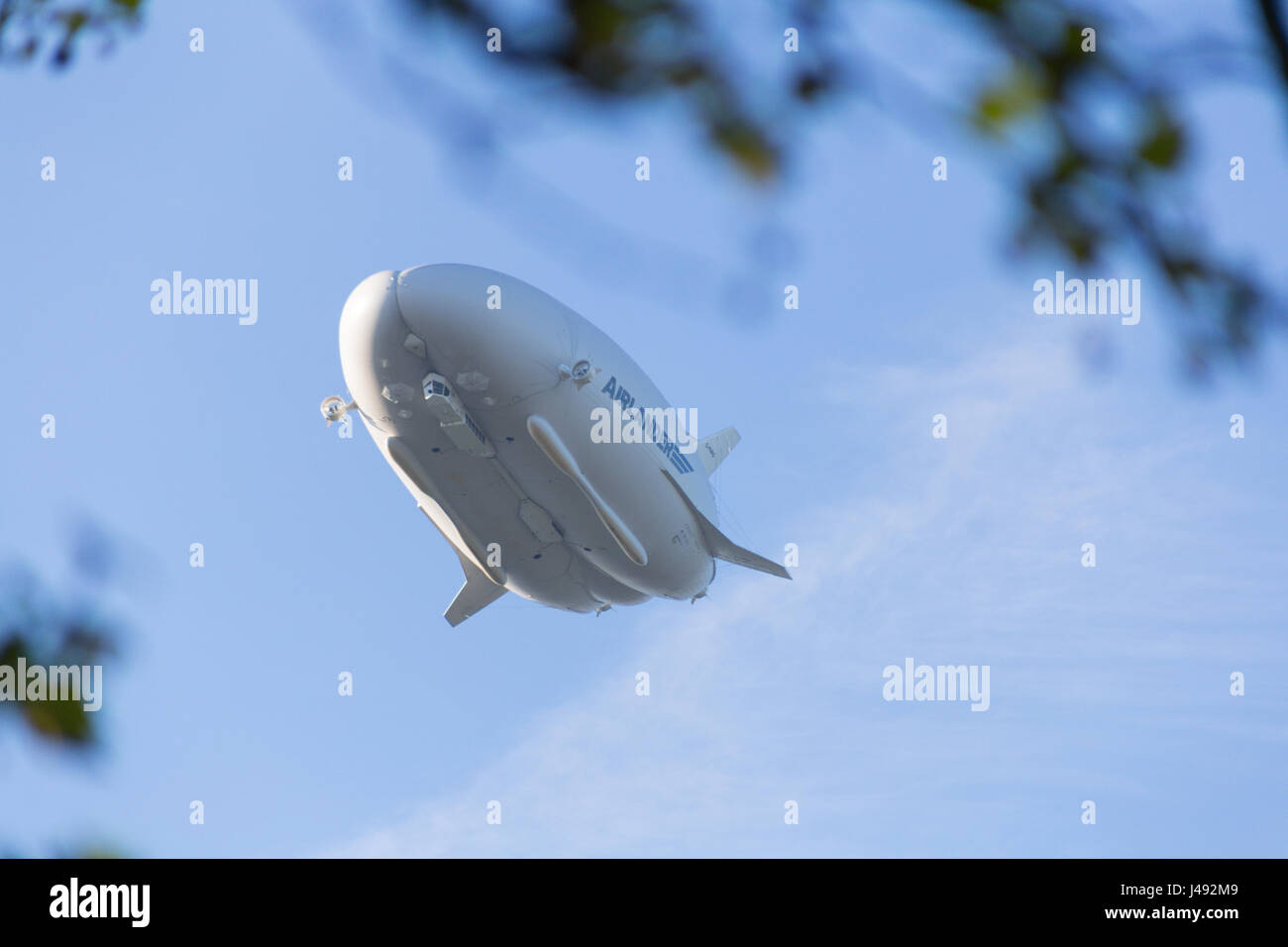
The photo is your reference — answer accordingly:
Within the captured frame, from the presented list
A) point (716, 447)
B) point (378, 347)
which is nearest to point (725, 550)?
point (716, 447)

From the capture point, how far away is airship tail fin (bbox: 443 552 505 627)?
44044 millimetres

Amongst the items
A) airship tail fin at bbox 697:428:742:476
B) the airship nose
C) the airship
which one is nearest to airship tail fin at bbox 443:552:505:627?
the airship

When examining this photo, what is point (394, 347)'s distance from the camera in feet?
101

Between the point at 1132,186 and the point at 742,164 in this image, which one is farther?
the point at 742,164

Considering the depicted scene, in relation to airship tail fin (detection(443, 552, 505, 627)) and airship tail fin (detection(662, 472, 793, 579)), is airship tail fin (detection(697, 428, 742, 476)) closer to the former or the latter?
airship tail fin (detection(662, 472, 793, 579))

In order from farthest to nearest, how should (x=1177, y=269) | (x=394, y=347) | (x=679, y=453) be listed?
(x=679, y=453) < (x=394, y=347) < (x=1177, y=269)

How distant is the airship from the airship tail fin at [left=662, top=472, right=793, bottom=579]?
11 centimetres

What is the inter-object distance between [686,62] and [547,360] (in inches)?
1058

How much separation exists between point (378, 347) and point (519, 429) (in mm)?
3986

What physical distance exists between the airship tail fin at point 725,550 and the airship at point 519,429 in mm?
114

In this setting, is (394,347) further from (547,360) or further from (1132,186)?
(1132,186)

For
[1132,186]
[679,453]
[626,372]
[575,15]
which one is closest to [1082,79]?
[1132,186]

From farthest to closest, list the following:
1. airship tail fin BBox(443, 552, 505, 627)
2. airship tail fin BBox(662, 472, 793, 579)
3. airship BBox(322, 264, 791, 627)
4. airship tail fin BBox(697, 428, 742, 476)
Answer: airship tail fin BBox(697, 428, 742, 476), airship tail fin BBox(443, 552, 505, 627), airship tail fin BBox(662, 472, 793, 579), airship BBox(322, 264, 791, 627)

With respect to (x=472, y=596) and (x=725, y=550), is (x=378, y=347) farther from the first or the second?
(x=472, y=596)
